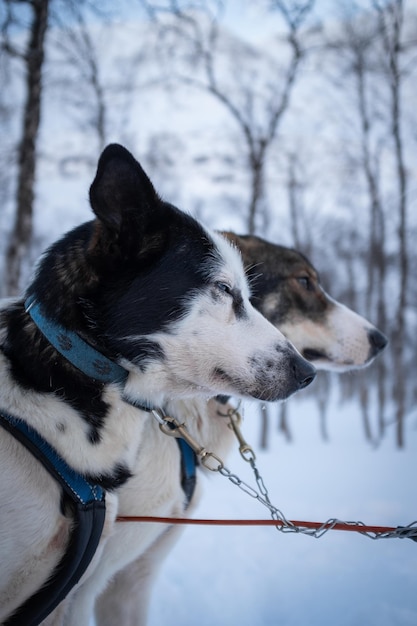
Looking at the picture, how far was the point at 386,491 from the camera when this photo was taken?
613 cm

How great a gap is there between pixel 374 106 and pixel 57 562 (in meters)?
12.4

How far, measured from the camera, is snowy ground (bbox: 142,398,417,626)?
3.08 metres

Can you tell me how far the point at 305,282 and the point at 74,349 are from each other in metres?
2.00

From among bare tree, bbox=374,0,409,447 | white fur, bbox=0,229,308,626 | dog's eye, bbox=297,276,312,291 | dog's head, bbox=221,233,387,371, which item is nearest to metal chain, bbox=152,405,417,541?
white fur, bbox=0,229,308,626

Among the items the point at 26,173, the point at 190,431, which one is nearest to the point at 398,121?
the point at 26,173

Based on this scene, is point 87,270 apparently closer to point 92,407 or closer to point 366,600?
point 92,407

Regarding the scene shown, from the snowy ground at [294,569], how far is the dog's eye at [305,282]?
116 cm

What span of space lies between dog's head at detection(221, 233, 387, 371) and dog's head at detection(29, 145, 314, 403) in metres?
1.16

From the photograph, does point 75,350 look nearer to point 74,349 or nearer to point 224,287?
point 74,349

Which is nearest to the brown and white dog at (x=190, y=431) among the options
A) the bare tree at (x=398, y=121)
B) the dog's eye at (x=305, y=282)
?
the dog's eye at (x=305, y=282)

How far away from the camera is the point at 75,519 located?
1.68 m

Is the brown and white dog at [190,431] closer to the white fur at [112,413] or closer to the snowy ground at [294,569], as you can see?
the white fur at [112,413]

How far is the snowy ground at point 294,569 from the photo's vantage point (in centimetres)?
308

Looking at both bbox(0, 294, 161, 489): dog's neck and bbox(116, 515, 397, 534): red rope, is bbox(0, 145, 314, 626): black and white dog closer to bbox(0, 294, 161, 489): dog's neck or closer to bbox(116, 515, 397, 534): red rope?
bbox(0, 294, 161, 489): dog's neck
